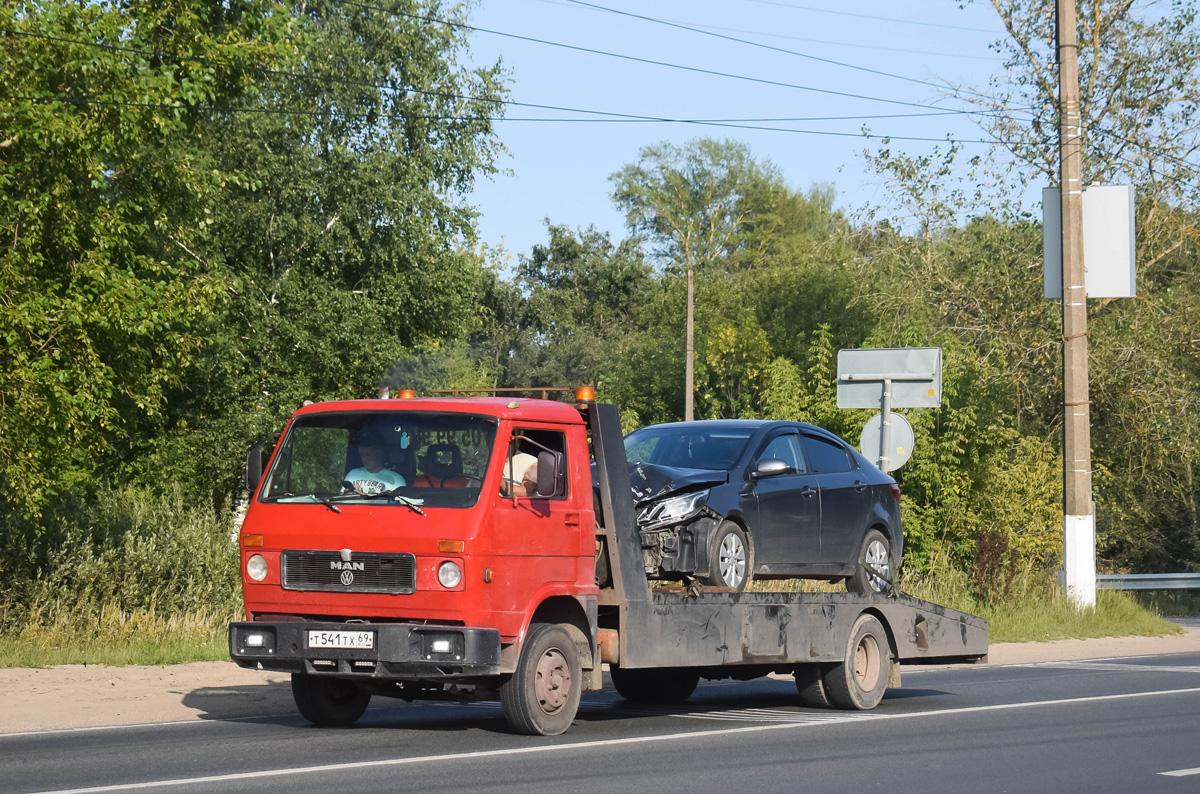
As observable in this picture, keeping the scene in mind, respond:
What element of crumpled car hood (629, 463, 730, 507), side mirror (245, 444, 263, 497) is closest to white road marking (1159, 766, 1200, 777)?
crumpled car hood (629, 463, 730, 507)

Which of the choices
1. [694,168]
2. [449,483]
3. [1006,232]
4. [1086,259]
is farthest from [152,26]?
[694,168]

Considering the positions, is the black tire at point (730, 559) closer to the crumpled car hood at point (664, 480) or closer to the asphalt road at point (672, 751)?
the crumpled car hood at point (664, 480)

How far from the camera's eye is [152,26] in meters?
19.7

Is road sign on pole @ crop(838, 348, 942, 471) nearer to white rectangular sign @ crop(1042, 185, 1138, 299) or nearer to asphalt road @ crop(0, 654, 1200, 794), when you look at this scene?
asphalt road @ crop(0, 654, 1200, 794)

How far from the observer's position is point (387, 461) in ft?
32.8

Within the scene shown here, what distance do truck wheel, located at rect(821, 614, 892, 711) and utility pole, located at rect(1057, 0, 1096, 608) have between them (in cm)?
1016

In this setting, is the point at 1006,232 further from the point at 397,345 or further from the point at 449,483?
the point at 449,483

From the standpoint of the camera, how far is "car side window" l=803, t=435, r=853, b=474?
44.2 feet

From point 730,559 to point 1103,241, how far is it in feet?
42.5

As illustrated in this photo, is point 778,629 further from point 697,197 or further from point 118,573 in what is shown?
point 697,197

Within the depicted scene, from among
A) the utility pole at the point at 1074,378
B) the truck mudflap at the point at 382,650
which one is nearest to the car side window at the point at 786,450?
the truck mudflap at the point at 382,650

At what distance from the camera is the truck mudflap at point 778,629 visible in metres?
10.7

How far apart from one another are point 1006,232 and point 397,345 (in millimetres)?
14259

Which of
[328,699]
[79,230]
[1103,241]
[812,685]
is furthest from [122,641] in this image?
[1103,241]
